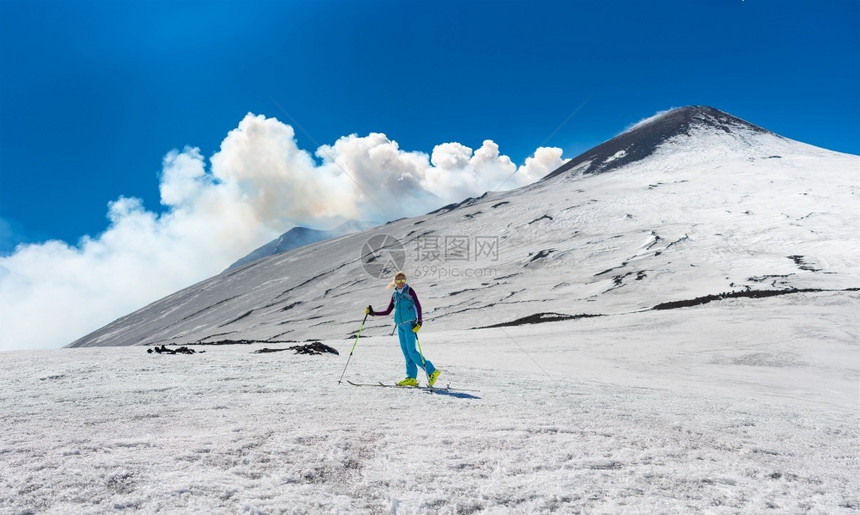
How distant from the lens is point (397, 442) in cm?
518

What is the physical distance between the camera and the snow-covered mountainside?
30156 mm

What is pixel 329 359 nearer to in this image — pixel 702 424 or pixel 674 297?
pixel 702 424

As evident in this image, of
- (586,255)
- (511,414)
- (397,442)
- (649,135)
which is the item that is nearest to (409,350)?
(511,414)

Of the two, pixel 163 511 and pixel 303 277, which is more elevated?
pixel 303 277

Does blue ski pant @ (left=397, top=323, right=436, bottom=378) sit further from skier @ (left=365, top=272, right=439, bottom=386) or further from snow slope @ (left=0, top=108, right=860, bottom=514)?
snow slope @ (left=0, top=108, right=860, bottom=514)

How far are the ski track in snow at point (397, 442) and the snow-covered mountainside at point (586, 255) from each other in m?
19.1

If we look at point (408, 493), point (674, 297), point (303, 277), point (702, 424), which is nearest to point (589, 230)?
point (674, 297)

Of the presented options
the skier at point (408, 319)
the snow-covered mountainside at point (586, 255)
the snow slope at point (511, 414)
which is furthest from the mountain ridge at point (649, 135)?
the skier at point (408, 319)

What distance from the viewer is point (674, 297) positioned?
27.4 metres

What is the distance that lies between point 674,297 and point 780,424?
73.1ft

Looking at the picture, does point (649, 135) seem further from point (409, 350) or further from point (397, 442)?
point (397, 442)

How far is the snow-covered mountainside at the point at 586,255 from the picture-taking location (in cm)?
3016

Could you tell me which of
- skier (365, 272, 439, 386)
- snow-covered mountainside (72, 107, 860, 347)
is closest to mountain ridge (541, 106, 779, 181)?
snow-covered mountainside (72, 107, 860, 347)

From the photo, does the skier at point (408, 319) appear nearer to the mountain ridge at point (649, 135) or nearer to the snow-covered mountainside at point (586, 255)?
the snow-covered mountainside at point (586, 255)
